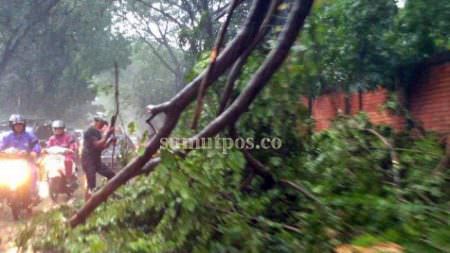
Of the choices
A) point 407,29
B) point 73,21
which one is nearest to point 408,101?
point 407,29

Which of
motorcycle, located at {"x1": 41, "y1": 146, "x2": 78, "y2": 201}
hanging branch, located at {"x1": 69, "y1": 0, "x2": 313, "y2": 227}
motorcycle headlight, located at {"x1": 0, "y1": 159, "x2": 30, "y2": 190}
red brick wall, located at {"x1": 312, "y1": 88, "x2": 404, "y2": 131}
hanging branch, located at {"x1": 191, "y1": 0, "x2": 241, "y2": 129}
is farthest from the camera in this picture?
motorcycle, located at {"x1": 41, "y1": 146, "x2": 78, "y2": 201}

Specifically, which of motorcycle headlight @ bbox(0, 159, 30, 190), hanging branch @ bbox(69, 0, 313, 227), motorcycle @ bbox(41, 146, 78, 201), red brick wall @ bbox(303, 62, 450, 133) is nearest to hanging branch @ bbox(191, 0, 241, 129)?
hanging branch @ bbox(69, 0, 313, 227)

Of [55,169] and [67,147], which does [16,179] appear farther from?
[67,147]

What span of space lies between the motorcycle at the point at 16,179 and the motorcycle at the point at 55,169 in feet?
3.92

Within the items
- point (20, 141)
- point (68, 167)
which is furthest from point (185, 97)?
point (68, 167)

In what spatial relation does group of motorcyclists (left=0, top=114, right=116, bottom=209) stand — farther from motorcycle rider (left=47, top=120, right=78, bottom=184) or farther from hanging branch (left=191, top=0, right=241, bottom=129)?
hanging branch (left=191, top=0, right=241, bottom=129)

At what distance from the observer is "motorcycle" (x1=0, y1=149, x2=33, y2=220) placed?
27.0ft

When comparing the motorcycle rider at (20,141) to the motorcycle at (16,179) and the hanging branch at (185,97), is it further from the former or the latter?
the hanging branch at (185,97)

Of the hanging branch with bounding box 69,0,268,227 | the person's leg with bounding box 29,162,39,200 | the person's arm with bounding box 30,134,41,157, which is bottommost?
the person's leg with bounding box 29,162,39,200

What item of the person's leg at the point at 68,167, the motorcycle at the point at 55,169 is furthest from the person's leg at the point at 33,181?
the person's leg at the point at 68,167

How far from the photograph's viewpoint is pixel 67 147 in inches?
415

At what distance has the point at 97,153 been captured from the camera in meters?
9.25

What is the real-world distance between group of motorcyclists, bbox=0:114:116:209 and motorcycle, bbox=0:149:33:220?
108 millimetres

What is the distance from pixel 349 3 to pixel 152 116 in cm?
632
